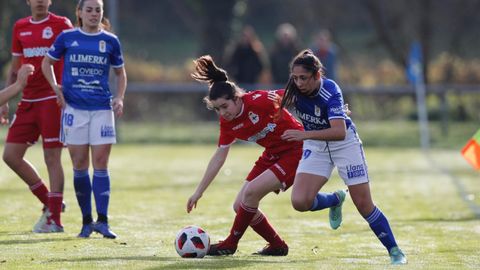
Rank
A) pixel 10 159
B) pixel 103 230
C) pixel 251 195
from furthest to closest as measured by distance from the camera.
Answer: pixel 10 159
pixel 103 230
pixel 251 195

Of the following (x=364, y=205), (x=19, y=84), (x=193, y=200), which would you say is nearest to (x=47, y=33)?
(x=19, y=84)

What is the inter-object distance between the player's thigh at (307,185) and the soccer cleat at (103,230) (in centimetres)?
171

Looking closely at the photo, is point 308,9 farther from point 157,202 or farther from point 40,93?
point 40,93

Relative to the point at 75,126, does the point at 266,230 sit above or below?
below

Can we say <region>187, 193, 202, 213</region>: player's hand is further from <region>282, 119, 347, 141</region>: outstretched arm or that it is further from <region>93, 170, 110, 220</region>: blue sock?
<region>93, 170, 110, 220</region>: blue sock

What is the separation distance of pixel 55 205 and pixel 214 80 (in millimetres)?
1918

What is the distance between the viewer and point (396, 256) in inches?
293

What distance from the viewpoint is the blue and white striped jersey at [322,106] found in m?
7.35

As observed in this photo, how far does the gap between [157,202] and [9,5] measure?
15.3 meters

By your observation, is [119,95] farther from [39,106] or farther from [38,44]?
[38,44]

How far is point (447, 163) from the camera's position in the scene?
57.5ft

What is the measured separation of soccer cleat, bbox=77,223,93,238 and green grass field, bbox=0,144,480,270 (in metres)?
0.07

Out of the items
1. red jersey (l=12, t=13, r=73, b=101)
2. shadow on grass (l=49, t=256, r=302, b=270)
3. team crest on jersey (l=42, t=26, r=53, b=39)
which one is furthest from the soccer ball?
team crest on jersey (l=42, t=26, r=53, b=39)

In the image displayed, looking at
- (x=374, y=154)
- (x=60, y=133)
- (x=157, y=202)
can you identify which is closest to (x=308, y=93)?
(x=60, y=133)
